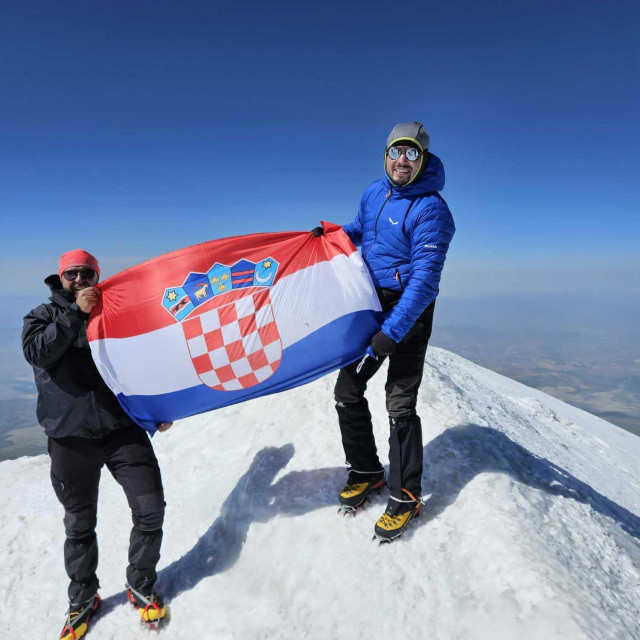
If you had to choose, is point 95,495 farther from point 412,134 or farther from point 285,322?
point 412,134

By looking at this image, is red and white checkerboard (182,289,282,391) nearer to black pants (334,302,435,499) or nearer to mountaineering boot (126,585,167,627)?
black pants (334,302,435,499)

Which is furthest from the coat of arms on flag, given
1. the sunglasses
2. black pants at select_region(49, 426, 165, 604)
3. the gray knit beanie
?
the gray knit beanie

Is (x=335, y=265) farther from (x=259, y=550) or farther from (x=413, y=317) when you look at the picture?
(x=259, y=550)

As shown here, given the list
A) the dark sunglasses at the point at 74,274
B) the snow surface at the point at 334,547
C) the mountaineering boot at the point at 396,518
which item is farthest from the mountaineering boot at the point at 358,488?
the dark sunglasses at the point at 74,274

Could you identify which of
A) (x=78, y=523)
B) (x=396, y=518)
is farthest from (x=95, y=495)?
(x=396, y=518)

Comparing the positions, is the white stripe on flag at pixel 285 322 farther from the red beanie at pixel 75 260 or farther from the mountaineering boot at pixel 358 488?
the mountaineering boot at pixel 358 488
